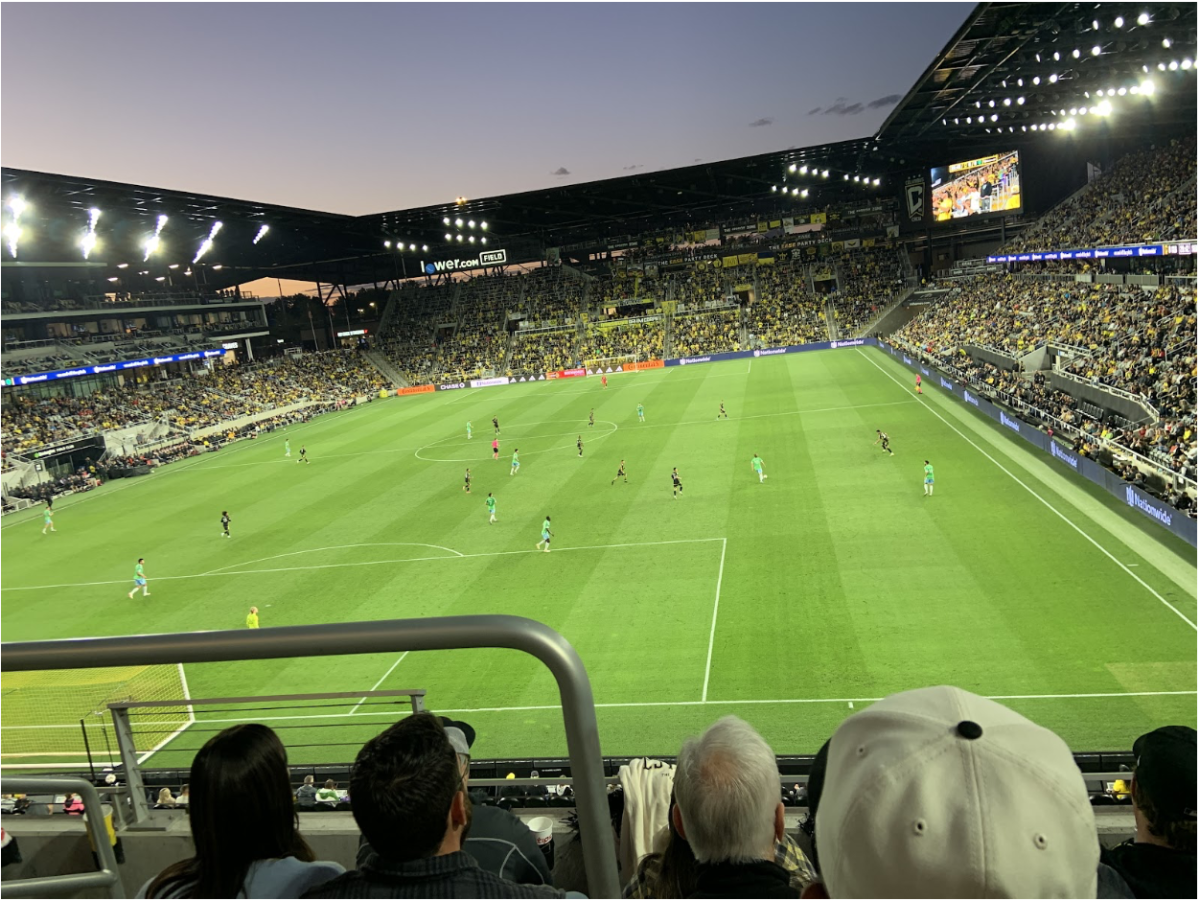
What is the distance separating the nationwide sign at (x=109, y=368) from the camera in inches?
2120

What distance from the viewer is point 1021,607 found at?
17391mm

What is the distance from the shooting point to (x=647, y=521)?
1048 inches

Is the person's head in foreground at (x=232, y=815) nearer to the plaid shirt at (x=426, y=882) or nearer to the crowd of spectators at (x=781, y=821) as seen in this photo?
the crowd of spectators at (x=781, y=821)

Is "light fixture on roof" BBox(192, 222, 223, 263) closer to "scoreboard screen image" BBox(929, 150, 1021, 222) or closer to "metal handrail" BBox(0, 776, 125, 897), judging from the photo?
"scoreboard screen image" BBox(929, 150, 1021, 222)

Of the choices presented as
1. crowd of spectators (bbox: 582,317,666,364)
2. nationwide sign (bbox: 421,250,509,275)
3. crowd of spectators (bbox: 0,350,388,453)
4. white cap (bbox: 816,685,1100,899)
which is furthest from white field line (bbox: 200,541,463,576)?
nationwide sign (bbox: 421,250,509,275)

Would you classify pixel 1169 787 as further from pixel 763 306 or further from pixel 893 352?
pixel 763 306

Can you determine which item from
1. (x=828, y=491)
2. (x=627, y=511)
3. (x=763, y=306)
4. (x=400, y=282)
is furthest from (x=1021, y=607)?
(x=400, y=282)

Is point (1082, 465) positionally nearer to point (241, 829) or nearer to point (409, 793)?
point (409, 793)

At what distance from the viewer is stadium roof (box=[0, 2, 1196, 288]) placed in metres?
36.4

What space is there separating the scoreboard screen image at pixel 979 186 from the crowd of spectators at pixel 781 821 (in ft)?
247

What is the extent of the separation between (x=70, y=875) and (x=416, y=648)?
2422mm

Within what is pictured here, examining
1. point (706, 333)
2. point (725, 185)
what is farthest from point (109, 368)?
point (725, 185)

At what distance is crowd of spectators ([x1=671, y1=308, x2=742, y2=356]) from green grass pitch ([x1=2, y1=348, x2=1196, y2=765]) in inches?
1426

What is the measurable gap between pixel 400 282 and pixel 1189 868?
105 meters
